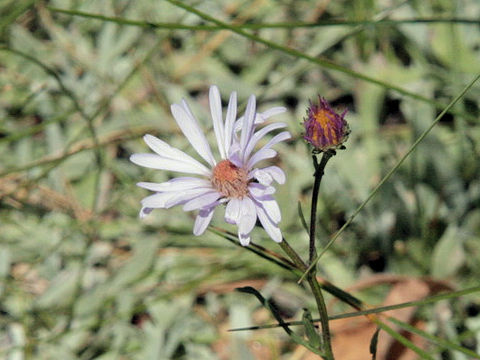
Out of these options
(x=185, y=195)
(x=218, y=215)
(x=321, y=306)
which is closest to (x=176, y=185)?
(x=185, y=195)

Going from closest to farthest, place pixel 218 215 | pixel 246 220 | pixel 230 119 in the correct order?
pixel 246 220
pixel 230 119
pixel 218 215

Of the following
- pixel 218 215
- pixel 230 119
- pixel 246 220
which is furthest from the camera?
pixel 218 215

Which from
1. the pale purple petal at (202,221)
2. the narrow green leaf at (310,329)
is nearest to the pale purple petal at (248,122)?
the pale purple petal at (202,221)

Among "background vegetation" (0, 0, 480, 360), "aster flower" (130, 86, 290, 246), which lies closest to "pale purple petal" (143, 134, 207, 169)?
"aster flower" (130, 86, 290, 246)

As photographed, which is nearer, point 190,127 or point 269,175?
point 269,175

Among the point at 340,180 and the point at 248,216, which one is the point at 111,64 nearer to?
the point at 340,180

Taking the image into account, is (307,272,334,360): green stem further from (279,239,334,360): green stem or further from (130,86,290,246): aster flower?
(130,86,290,246): aster flower

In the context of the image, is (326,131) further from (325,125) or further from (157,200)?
(157,200)

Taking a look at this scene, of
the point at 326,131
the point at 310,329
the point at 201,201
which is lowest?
the point at 310,329
